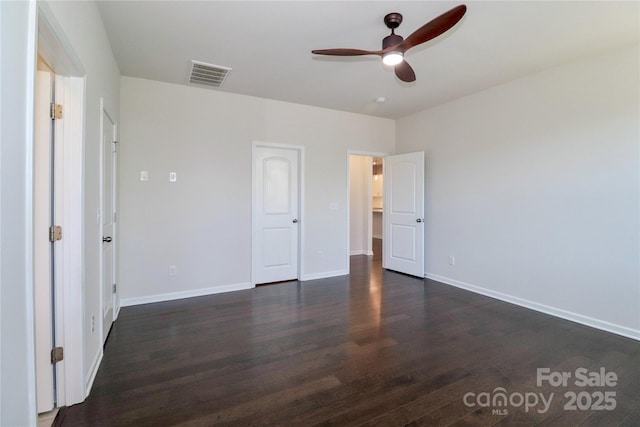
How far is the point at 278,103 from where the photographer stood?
4.44 metres

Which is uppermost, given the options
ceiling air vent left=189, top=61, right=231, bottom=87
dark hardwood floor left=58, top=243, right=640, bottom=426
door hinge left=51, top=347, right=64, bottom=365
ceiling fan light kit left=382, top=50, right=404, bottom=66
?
ceiling air vent left=189, top=61, right=231, bottom=87

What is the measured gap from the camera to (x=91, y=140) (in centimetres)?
214

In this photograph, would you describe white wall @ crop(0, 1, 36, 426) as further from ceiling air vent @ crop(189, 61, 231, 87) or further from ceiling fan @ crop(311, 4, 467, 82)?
ceiling air vent @ crop(189, 61, 231, 87)

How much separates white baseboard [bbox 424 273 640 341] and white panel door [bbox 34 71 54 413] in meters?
4.42

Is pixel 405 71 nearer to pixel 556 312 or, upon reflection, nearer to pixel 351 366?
pixel 351 366

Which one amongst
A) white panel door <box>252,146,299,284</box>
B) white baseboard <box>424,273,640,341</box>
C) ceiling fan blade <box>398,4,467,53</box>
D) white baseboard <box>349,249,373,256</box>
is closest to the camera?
ceiling fan blade <box>398,4,467,53</box>

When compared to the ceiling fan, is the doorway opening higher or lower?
lower

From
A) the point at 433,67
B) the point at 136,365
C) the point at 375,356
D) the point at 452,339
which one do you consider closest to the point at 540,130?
the point at 433,67

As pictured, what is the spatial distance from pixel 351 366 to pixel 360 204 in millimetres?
5268

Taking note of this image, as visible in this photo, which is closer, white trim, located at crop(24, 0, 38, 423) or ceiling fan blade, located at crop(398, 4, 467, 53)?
white trim, located at crop(24, 0, 38, 423)

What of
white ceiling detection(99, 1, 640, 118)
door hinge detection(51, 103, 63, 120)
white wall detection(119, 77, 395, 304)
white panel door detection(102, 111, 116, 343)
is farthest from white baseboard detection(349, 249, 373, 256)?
door hinge detection(51, 103, 63, 120)

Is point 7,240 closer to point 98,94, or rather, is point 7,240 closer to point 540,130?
point 98,94

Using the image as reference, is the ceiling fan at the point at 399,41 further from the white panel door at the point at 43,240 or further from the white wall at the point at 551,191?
the white wall at the point at 551,191

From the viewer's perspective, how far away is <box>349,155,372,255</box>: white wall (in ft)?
23.6
